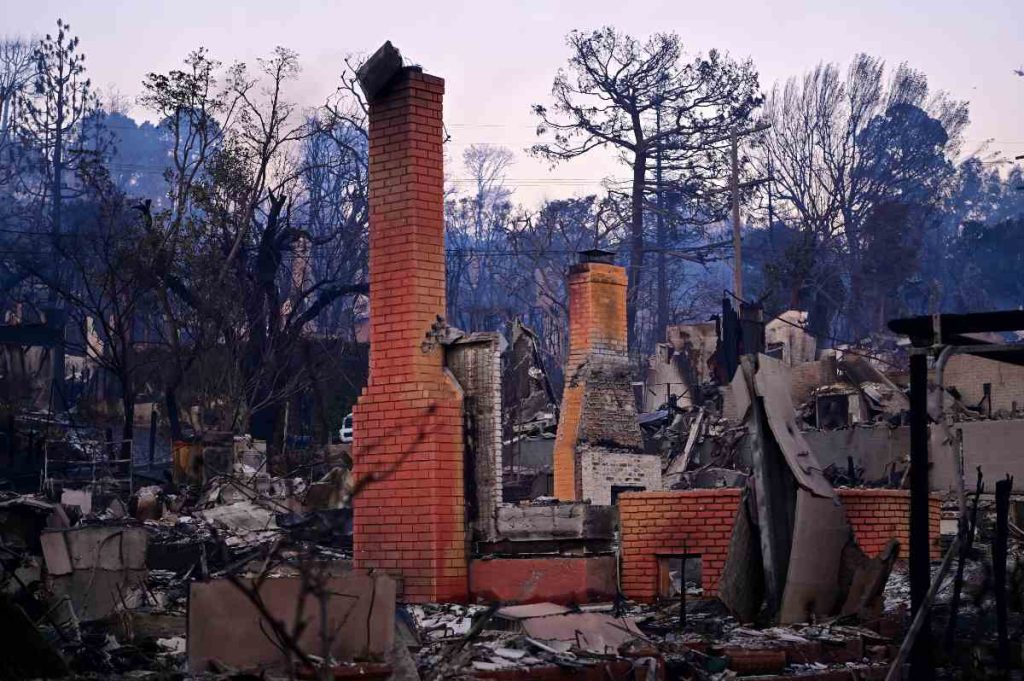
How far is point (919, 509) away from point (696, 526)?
8.85ft

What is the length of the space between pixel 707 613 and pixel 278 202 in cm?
2245

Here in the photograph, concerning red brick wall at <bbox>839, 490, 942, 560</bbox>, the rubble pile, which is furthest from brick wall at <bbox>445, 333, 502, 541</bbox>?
red brick wall at <bbox>839, 490, 942, 560</bbox>

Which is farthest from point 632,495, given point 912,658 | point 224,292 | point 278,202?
point 278,202

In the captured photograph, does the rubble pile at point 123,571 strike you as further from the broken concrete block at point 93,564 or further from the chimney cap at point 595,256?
the chimney cap at point 595,256

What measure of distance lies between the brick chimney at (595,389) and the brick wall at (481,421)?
371 inches

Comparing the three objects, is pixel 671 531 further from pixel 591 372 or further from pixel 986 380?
pixel 986 380

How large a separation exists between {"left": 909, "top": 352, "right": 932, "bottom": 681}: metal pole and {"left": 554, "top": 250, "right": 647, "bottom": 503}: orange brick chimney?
1142 centimetres

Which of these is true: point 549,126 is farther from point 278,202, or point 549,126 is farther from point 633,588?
point 633,588

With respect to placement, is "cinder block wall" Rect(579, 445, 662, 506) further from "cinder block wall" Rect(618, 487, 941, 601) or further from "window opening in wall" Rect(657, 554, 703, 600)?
"cinder block wall" Rect(618, 487, 941, 601)

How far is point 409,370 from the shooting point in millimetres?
9289

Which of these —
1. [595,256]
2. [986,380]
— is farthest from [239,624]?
[986,380]

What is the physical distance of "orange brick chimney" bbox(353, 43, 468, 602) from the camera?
922 centimetres

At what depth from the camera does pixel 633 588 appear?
1002 centimetres

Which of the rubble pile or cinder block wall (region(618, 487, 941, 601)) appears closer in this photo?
the rubble pile
